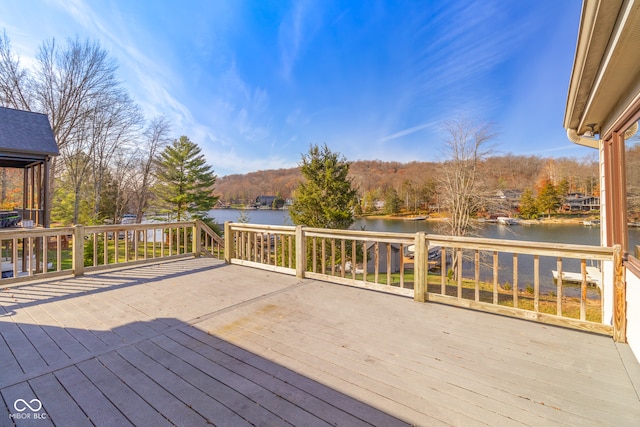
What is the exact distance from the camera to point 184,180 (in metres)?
20.1

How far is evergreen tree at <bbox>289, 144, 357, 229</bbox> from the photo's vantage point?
623 inches

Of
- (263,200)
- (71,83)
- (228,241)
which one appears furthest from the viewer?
(263,200)

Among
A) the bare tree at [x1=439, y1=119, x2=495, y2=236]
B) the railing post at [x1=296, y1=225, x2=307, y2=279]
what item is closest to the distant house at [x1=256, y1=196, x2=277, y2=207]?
the bare tree at [x1=439, y1=119, x2=495, y2=236]

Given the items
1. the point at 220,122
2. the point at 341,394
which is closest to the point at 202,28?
the point at 220,122

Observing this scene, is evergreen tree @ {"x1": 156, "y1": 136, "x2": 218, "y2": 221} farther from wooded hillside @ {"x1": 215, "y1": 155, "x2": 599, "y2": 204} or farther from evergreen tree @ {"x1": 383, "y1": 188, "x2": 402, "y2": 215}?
evergreen tree @ {"x1": 383, "y1": 188, "x2": 402, "y2": 215}

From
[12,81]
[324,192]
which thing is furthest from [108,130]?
[324,192]

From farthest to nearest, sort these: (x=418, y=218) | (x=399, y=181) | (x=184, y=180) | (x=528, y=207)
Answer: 1. (x=399, y=181)
2. (x=418, y=218)
3. (x=184, y=180)
4. (x=528, y=207)

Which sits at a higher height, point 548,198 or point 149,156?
→ point 149,156

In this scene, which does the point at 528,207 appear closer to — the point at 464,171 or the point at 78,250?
the point at 464,171

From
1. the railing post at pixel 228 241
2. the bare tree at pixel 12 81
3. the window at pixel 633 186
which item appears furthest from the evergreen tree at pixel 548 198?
the bare tree at pixel 12 81

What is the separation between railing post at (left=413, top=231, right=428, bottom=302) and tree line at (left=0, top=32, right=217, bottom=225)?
19.4 m

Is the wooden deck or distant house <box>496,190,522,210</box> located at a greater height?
distant house <box>496,190,522,210</box>

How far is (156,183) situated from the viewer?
20.8 m

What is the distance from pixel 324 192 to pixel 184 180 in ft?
35.4
